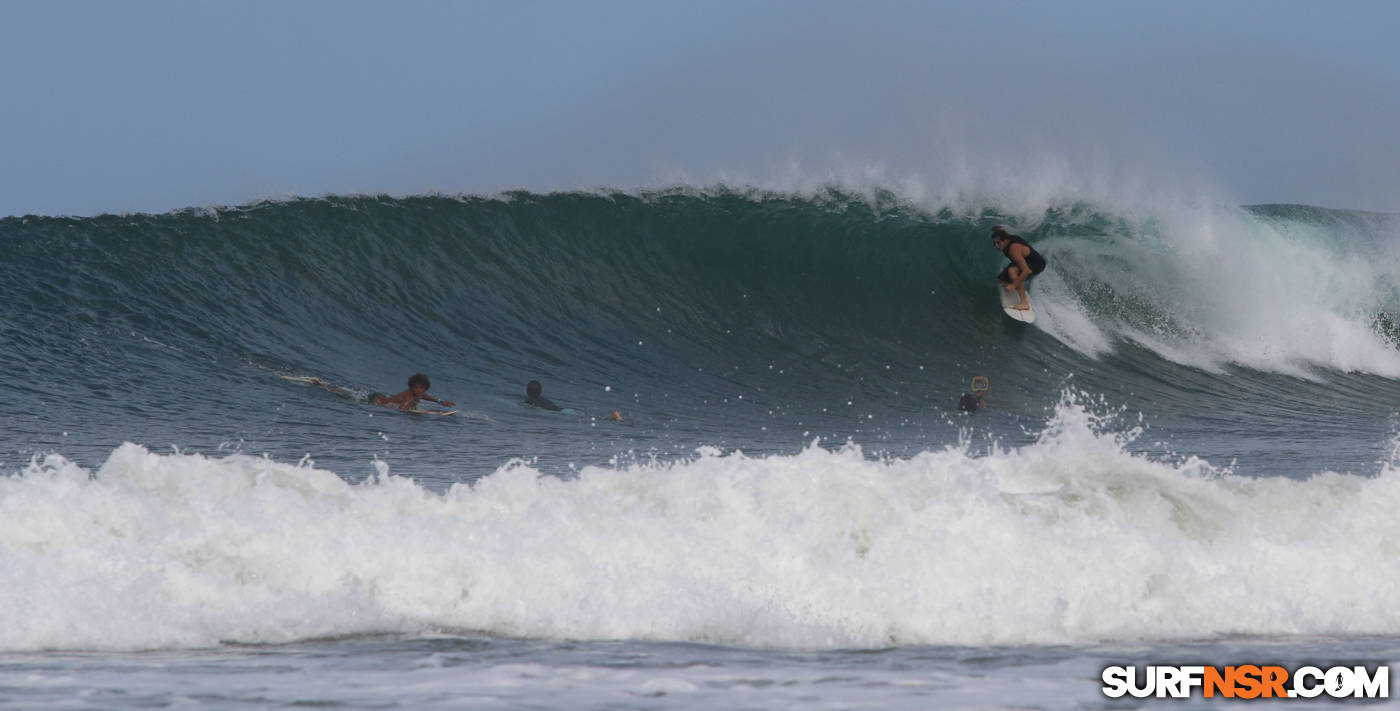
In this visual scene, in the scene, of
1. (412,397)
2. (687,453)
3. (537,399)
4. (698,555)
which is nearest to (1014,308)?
(537,399)

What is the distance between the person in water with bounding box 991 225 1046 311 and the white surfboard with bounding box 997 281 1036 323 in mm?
→ 56

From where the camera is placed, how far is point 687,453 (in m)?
9.68

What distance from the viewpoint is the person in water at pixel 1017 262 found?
1541 centimetres

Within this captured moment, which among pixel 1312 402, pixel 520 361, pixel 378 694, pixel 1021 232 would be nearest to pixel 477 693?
pixel 378 694

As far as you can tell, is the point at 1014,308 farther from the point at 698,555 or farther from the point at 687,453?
the point at 698,555

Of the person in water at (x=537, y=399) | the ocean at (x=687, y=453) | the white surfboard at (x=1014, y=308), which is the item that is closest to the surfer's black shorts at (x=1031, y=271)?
the white surfboard at (x=1014, y=308)

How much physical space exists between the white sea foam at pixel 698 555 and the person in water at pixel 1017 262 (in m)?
9.05

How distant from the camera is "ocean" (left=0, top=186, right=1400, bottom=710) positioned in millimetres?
4672

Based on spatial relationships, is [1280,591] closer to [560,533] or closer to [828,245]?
[560,533]

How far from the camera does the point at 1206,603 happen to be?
5.42m

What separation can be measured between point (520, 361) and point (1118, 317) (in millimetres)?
7199

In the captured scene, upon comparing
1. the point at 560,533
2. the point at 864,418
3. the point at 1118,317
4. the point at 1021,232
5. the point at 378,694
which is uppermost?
the point at 1021,232

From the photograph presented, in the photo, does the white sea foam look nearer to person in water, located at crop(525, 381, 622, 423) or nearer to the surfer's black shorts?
person in water, located at crop(525, 381, 622, 423)

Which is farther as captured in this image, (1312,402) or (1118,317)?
(1118,317)
